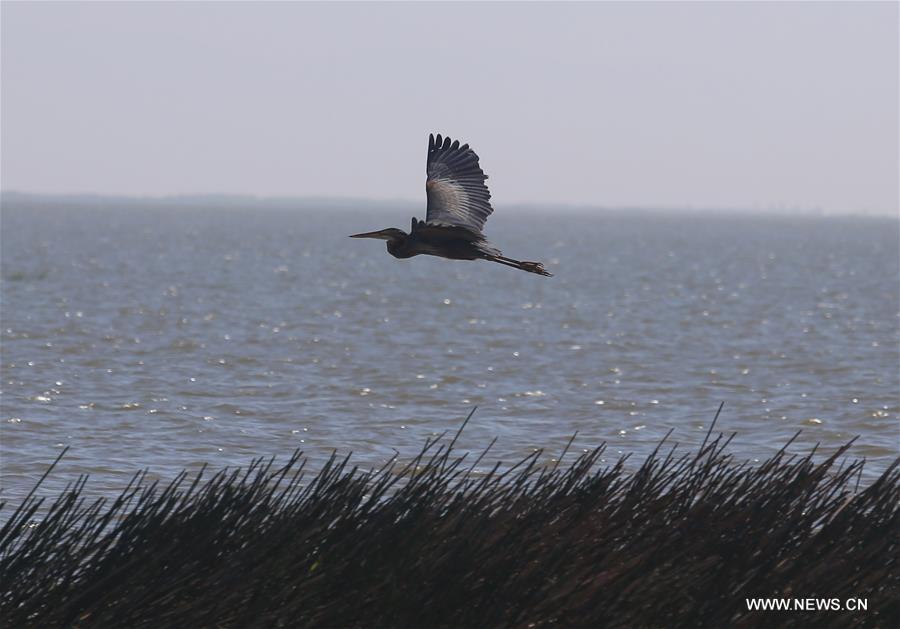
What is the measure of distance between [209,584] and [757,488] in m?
3.84

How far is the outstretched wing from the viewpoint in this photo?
10688mm

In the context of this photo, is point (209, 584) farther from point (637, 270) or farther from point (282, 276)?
point (637, 270)

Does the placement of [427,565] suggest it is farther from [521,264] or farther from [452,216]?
[452,216]

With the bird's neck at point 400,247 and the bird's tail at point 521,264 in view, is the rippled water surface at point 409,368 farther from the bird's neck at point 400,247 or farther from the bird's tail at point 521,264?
the bird's tail at point 521,264

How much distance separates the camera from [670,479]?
10023mm

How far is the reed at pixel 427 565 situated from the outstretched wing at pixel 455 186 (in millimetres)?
2153

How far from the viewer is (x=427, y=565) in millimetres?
8609

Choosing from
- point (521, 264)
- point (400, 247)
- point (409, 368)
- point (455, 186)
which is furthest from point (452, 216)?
point (409, 368)

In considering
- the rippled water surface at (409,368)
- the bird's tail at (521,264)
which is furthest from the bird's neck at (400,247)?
the rippled water surface at (409,368)

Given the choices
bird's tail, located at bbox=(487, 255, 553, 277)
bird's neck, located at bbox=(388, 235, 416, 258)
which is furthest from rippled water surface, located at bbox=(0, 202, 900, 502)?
bird's tail, located at bbox=(487, 255, 553, 277)

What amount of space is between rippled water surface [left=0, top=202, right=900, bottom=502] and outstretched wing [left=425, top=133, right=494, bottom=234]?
7.54 metres

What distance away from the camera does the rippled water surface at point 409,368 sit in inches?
849

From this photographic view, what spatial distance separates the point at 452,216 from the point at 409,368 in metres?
22.1

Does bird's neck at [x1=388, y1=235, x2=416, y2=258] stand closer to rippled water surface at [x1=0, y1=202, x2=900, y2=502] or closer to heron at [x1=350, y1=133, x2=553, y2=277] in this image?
heron at [x1=350, y1=133, x2=553, y2=277]
